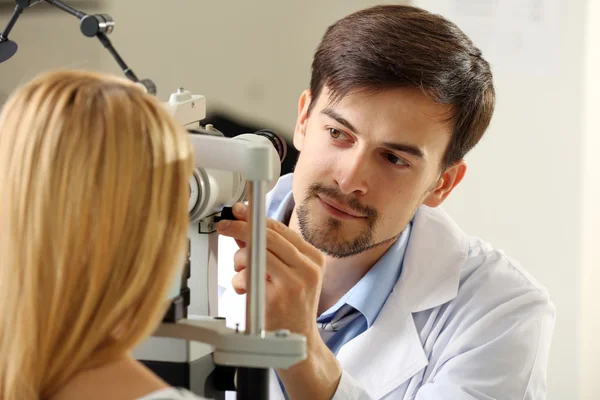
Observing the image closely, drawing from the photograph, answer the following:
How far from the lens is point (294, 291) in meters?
1.12

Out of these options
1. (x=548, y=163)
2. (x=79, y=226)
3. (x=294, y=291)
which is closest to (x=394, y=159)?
(x=294, y=291)

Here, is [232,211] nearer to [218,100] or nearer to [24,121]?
[24,121]

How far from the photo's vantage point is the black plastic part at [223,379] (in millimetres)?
941

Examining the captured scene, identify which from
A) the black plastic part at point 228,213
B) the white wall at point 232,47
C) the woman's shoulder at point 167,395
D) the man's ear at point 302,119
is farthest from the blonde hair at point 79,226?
the white wall at point 232,47

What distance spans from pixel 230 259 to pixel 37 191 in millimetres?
880

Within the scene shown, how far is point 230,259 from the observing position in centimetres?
159

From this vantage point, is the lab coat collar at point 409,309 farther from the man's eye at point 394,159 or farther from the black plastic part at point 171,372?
the black plastic part at point 171,372

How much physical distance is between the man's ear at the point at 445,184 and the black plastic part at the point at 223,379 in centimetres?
74

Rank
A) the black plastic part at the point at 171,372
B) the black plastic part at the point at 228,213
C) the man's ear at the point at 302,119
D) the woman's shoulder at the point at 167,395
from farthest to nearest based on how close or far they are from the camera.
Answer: the man's ear at the point at 302,119 < the black plastic part at the point at 228,213 < the black plastic part at the point at 171,372 < the woman's shoulder at the point at 167,395

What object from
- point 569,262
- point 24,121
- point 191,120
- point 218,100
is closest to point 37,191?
point 24,121

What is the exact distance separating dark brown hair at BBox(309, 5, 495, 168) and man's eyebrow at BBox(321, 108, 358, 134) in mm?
28

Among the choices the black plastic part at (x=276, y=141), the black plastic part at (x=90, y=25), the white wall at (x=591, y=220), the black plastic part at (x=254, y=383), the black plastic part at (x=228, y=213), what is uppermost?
the black plastic part at (x=90, y=25)

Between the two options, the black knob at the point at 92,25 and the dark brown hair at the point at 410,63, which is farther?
the dark brown hair at the point at 410,63

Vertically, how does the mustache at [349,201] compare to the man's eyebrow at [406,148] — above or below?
below
